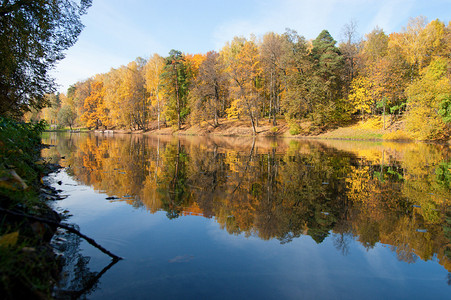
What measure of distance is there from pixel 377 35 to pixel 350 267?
58.1 meters

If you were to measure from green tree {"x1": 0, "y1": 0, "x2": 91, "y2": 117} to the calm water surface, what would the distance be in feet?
22.0

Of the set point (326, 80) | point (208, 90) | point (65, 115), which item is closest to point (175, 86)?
point (208, 90)

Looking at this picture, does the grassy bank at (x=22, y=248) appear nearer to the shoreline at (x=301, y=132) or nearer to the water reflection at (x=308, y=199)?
the water reflection at (x=308, y=199)

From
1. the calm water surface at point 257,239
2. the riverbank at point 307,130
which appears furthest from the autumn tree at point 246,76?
the calm water surface at point 257,239

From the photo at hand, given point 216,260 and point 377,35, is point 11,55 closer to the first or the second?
point 216,260

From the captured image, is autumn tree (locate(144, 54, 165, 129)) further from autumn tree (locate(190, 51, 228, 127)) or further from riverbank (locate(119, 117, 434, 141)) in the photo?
autumn tree (locate(190, 51, 228, 127))

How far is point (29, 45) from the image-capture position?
36.1ft

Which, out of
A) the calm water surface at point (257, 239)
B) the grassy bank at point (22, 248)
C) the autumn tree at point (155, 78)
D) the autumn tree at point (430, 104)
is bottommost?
the calm water surface at point (257, 239)

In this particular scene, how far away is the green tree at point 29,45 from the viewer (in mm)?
9797

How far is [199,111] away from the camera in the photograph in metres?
44.8

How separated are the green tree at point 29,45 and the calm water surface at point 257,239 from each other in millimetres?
6709

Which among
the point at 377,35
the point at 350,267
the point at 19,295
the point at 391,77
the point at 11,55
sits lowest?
the point at 350,267

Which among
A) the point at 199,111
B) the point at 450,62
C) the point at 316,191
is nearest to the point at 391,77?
the point at 450,62

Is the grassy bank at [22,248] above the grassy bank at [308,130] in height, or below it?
below
